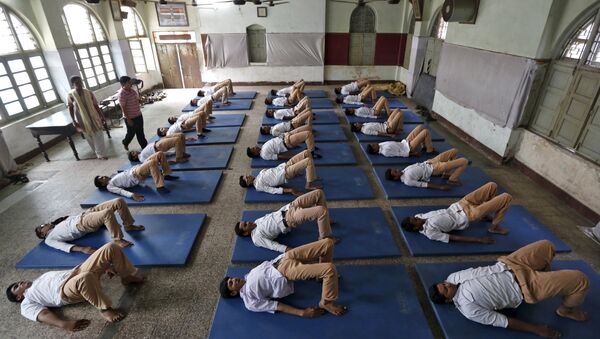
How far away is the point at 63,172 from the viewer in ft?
20.3

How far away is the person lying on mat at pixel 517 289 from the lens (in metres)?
2.71

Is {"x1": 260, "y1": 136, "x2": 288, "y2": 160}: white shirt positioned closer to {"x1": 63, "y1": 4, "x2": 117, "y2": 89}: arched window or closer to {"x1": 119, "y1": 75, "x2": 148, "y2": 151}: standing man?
{"x1": 119, "y1": 75, "x2": 148, "y2": 151}: standing man

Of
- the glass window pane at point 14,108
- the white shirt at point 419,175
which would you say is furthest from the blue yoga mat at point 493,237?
the glass window pane at point 14,108

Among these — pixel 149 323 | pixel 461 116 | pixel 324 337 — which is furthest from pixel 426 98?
pixel 149 323

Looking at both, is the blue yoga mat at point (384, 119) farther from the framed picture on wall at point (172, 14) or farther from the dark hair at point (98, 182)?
the framed picture on wall at point (172, 14)

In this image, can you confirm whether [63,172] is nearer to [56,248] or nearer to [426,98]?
[56,248]

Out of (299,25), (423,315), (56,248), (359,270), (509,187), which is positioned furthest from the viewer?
(299,25)

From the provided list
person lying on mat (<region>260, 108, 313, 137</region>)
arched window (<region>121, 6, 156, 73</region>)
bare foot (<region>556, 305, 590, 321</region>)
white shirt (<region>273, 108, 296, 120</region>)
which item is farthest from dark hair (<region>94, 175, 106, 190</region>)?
arched window (<region>121, 6, 156, 73</region>)

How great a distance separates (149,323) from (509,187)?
576cm

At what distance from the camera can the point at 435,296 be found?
10.1 ft

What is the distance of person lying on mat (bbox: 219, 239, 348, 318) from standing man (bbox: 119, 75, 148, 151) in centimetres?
498

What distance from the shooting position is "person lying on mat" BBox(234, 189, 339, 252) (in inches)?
146

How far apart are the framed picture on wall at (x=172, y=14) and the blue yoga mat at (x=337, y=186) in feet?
30.0

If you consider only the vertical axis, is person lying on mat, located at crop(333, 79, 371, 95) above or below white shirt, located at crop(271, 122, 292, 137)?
above
